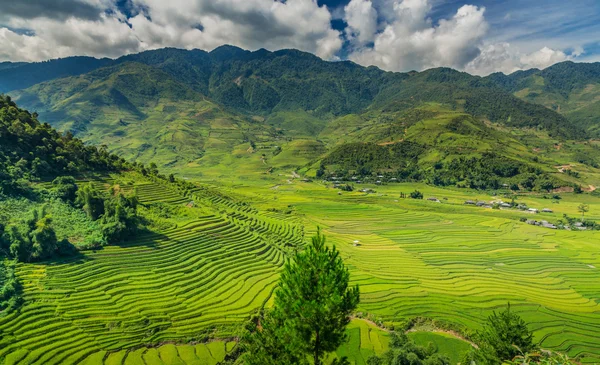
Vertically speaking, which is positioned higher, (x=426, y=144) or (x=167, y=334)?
(x=426, y=144)

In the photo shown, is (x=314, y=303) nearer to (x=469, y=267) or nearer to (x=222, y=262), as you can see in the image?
(x=222, y=262)

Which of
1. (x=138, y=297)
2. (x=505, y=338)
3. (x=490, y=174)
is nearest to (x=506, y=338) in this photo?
(x=505, y=338)

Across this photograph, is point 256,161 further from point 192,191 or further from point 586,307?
point 586,307

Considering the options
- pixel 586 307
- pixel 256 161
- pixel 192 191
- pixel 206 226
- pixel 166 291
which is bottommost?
pixel 586 307

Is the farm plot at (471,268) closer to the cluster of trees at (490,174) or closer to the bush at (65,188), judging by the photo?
the cluster of trees at (490,174)

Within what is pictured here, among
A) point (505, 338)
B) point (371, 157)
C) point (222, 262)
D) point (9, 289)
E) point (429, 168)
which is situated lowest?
point (222, 262)

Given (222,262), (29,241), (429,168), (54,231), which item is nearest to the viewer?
(29,241)

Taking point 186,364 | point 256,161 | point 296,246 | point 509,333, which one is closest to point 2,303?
point 186,364
